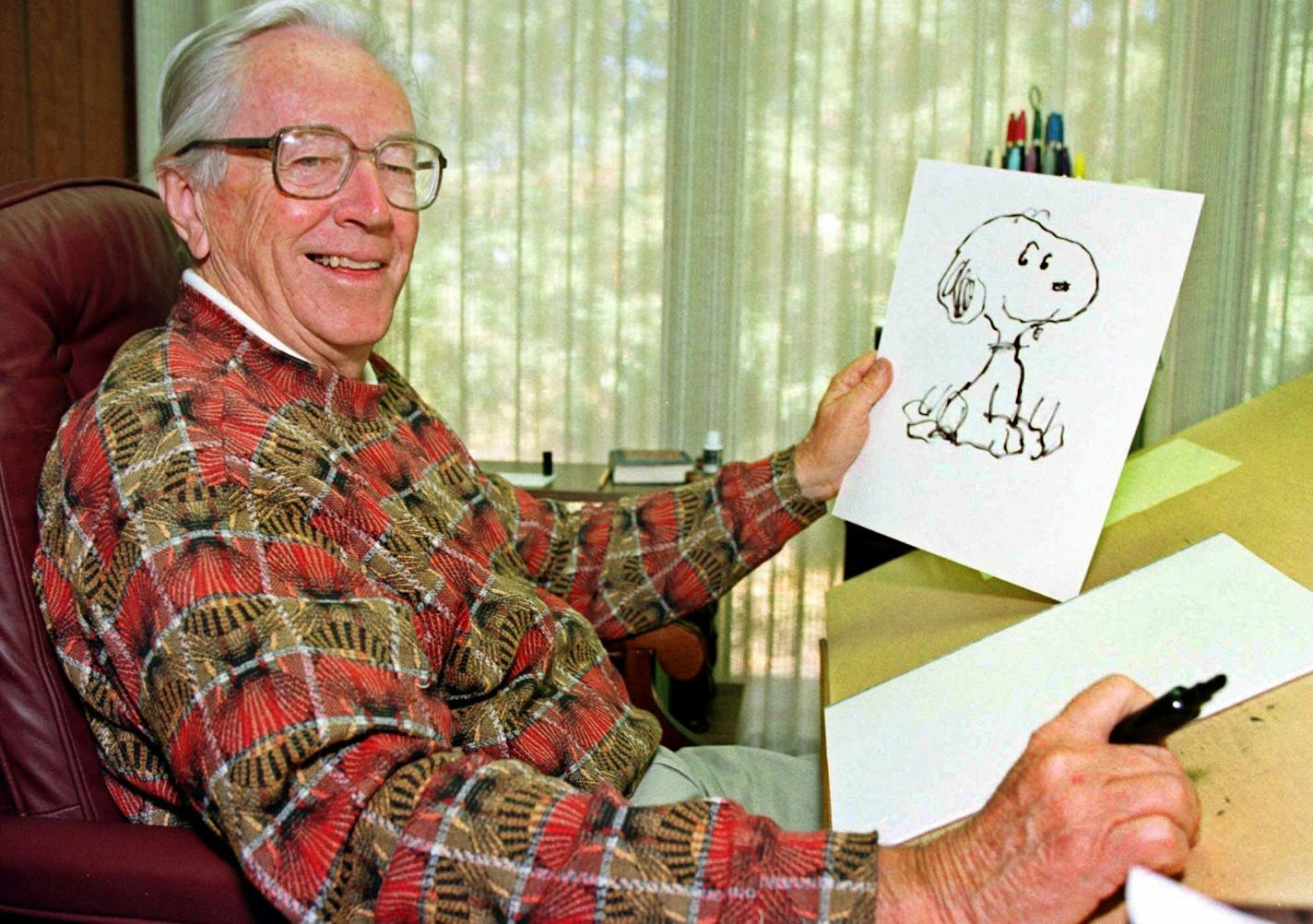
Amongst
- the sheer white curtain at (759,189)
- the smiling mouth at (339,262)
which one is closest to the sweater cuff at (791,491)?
the smiling mouth at (339,262)

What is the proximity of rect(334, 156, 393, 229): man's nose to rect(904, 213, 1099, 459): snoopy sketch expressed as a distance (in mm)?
569

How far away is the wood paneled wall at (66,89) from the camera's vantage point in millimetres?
2055

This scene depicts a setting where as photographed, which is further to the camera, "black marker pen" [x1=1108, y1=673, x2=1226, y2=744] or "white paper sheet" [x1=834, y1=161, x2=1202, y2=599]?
"white paper sheet" [x1=834, y1=161, x2=1202, y2=599]

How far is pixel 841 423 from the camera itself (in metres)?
1.20

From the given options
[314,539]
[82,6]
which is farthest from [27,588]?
[82,6]

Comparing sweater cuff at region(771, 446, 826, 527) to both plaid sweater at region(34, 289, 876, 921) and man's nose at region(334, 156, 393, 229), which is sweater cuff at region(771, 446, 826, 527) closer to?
plaid sweater at region(34, 289, 876, 921)

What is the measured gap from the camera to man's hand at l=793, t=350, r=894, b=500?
46.1 inches

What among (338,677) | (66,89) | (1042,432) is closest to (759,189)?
(66,89)

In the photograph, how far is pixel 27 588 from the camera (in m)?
0.95

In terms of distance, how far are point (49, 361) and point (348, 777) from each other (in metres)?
0.57

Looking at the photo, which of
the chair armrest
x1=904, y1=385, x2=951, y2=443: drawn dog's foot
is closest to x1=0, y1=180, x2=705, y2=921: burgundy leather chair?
the chair armrest

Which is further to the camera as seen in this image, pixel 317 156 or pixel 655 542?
pixel 655 542

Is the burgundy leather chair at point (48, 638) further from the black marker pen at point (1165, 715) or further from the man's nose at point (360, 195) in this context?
the black marker pen at point (1165, 715)

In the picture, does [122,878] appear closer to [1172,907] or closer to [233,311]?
[233,311]
